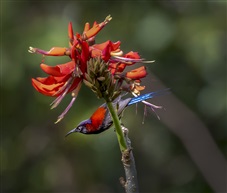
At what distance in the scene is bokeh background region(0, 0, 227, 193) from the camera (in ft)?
23.9

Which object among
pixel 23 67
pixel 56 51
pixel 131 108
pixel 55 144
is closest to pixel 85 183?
pixel 55 144

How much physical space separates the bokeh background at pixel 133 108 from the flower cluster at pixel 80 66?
15.4 feet

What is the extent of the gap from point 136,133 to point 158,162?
0.49 meters

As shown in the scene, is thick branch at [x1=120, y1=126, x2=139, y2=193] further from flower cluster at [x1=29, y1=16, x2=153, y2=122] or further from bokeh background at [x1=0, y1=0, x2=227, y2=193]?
bokeh background at [x1=0, y1=0, x2=227, y2=193]

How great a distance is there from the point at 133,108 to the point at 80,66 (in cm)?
547

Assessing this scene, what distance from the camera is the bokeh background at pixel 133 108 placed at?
23.9 feet

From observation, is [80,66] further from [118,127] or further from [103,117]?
[103,117]

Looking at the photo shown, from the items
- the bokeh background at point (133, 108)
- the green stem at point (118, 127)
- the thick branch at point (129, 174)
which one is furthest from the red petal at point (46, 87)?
the bokeh background at point (133, 108)

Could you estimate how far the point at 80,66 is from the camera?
2023 millimetres

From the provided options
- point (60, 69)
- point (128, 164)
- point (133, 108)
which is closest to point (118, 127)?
point (128, 164)

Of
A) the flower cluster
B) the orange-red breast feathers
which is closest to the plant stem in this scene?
the flower cluster

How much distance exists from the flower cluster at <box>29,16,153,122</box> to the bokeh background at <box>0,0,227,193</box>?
185 inches

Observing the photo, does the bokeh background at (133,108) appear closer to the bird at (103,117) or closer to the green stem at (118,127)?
the bird at (103,117)

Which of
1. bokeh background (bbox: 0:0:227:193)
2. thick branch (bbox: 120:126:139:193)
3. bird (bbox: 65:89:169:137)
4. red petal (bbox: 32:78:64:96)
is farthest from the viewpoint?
bokeh background (bbox: 0:0:227:193)
